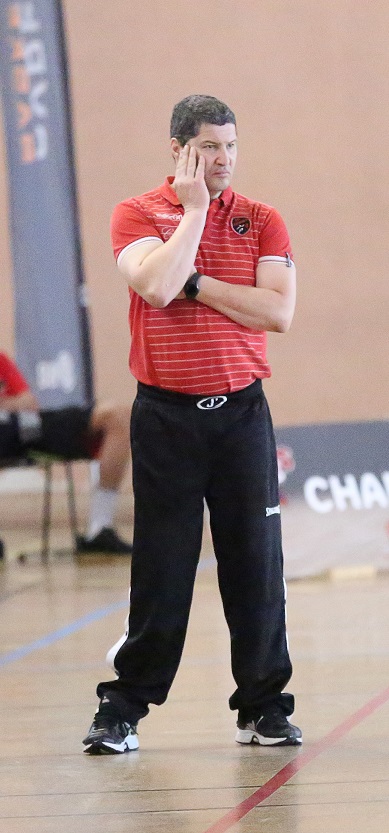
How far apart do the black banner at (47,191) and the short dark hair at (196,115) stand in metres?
4.24

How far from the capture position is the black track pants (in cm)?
316

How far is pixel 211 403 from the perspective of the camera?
10.3ft

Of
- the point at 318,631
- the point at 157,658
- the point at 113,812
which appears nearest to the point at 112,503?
the point at 318,631

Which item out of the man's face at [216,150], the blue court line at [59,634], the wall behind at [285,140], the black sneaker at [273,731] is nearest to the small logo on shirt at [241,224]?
the man's face at [216,150]

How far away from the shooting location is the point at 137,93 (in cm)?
895

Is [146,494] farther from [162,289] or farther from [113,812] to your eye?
[113,812]

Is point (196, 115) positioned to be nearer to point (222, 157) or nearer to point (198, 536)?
point (222, 157)

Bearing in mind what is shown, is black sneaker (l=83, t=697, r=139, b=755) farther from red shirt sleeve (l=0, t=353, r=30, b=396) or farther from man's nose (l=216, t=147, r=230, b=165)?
red shirt sleeve (l=0, t=353, r=30, b=396)

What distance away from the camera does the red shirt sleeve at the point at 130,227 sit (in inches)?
123

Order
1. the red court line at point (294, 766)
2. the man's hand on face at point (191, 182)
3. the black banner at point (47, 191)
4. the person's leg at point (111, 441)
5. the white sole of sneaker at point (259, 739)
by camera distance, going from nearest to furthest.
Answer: the red court line at point (294, 766) → the man's hand on face at point (191, 182) → the white sole of sneaker at point (259, 739) → the black banner at point (47, 191) → the person's leg at point (111, 441)

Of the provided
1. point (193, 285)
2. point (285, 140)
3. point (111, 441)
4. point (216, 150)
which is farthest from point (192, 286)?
point (285, 140)

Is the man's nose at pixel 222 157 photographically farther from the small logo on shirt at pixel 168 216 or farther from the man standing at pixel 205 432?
the small logo on shirt at pixel 168 216

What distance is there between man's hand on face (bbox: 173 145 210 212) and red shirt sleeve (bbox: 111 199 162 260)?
11 centimetres

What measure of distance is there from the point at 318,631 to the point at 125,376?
447cm
